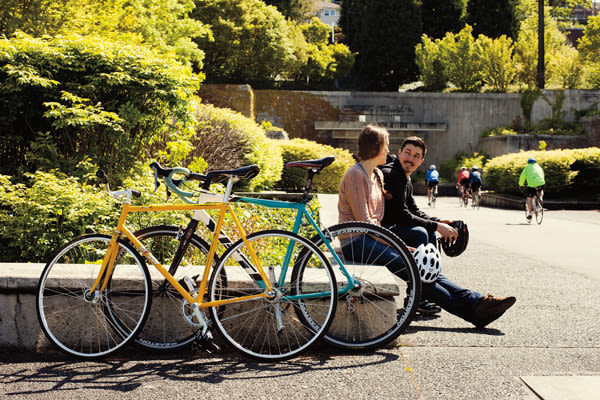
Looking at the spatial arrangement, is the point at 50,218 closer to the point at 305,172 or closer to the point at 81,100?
the point at 81,100

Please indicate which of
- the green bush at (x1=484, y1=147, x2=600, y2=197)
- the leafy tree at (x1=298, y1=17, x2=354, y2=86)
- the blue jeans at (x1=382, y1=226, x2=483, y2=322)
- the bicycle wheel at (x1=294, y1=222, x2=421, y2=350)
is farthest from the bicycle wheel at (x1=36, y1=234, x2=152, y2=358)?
the leafy tree at (x1=298, y1=17, x2=354, y2=86)

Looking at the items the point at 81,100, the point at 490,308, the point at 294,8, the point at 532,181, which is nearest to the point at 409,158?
the point at 490,308

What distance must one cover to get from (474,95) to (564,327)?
38.8 meters

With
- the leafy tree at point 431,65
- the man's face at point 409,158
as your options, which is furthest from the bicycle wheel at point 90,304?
the leafy tree at point 431,65

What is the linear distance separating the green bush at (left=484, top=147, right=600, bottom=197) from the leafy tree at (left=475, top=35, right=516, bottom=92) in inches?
710

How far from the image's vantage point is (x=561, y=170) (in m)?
24.1

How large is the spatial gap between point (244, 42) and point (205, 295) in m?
39.5

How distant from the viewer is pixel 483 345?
172 inches

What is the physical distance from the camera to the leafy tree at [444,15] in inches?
2046

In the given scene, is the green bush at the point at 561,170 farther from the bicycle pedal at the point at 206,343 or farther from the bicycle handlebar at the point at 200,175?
the bicycle pedal at the point at 206,343

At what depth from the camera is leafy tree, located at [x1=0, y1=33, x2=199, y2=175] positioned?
23.4ft

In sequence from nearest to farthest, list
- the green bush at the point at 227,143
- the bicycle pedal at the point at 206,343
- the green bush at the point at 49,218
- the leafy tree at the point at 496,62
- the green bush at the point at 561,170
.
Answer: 1. the bicycle pedal at the point at 206,343
2. the green bush at the point at 49,218
3. the green bush at the point at 227,143
4. the green bush at the point at 561,170
5. the leafy tree at the point at 496,62

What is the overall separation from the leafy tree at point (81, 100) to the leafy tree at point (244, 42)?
33255 mm

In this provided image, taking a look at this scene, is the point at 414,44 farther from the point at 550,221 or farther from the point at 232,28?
the point at 550,221
